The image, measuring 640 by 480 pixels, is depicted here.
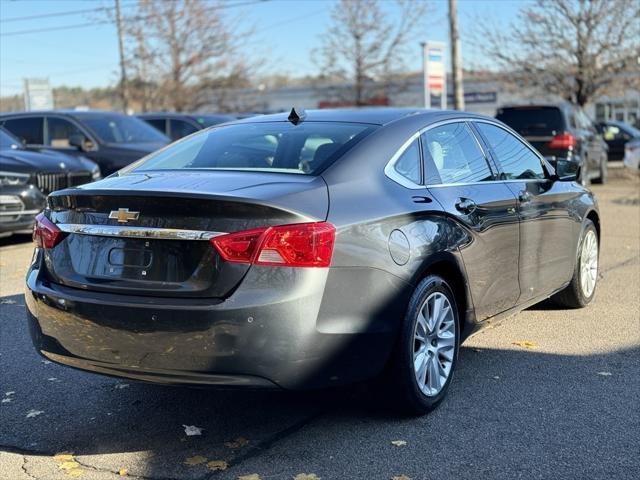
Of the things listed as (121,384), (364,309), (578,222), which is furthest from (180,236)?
(578,222)

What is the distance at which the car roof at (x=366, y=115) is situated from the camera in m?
4.65

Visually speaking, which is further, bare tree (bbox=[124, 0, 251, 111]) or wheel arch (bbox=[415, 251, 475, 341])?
bare tree (bbox=[124, 0, 251, 111])

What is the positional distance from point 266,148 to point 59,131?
386 inches

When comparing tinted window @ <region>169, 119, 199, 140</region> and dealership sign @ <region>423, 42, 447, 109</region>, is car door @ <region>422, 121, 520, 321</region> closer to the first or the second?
tinted window @ <region>169, 119, 199, 140</region>

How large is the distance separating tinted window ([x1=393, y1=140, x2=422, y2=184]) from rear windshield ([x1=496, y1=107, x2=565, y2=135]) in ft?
35.0

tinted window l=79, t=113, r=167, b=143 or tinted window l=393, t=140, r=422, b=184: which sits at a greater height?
tinted window l=79, t=113, r=167, b=143

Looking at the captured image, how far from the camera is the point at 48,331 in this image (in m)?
3.89

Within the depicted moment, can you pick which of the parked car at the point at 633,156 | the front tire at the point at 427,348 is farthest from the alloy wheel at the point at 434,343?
the parked car at the point at 633,156

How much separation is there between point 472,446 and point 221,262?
4.78 ft

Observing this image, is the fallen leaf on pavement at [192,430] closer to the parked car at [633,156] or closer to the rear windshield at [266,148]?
the rear windshield at [266,148]

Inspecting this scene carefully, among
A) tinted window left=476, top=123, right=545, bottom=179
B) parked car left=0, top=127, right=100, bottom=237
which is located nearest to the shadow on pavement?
tinted window left=476, top=123, right=545, bottom=179

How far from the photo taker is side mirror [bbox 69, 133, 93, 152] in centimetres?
1255

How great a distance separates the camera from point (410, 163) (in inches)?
173

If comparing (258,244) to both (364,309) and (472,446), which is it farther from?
(472,446)
